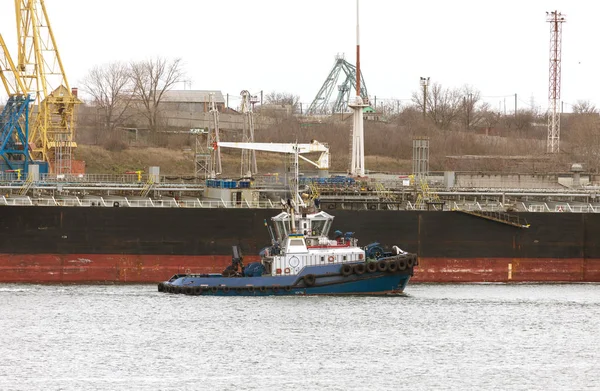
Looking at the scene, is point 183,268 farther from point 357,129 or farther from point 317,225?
point 357,129

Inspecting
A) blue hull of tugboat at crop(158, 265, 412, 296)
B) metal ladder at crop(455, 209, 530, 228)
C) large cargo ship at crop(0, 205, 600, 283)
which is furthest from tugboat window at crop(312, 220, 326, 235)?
metal ladder at crop(455, 209, 530, 228)

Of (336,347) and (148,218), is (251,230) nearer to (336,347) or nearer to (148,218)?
(148,218)

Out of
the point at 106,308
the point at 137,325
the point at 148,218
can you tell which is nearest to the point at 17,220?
the point at 148,218

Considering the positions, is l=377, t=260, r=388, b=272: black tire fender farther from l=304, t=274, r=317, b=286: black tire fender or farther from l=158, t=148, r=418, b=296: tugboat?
l=304, t=274, r=317, b=286: black tire fender

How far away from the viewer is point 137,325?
4256 cm

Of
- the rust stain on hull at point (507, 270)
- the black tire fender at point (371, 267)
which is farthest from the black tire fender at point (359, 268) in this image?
the rust stain on hull at point (507, 270)

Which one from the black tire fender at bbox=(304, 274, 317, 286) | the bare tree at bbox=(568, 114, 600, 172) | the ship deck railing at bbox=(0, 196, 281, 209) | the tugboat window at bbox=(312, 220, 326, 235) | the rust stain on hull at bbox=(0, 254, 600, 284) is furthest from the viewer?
the bare tree at bbox=(568, 114, 600, 172)

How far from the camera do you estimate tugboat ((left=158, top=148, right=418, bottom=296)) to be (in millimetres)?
47312

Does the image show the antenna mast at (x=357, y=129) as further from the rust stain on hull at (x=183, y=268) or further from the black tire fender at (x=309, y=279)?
the black tire fender at (x=309, y=279)

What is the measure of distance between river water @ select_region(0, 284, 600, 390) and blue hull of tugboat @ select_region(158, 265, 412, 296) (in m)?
0.49

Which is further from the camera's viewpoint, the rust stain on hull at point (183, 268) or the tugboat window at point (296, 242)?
the rust stain on hull at point (183, 268)

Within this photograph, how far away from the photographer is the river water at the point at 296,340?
35.6m

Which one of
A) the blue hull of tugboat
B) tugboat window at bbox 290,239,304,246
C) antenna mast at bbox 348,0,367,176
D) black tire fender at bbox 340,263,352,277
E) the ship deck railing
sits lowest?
the blue hull of tugboat

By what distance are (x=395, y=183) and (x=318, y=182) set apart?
6.29 meters
